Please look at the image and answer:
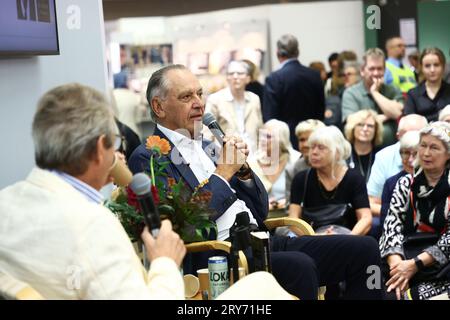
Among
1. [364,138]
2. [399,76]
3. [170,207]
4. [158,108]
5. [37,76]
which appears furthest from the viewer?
[399,76]

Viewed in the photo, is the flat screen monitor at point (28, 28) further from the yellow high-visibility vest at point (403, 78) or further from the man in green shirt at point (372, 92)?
the yellow high-visibility vest at point (403, 78)

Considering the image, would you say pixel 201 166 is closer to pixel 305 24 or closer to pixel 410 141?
pixel 410 141

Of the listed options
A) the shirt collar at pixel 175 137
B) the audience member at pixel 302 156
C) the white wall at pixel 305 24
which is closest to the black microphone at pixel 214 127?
the shirt collar at pixel 175 137

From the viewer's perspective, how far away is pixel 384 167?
5.93 metres

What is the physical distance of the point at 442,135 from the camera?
15.8 feet

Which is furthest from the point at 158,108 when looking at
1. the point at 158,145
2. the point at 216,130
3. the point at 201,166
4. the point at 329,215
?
the point at 329,215

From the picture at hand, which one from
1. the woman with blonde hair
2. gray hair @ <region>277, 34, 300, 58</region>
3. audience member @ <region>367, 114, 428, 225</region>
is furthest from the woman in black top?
gray hair @ <region>277, 34, 300, 58</region>

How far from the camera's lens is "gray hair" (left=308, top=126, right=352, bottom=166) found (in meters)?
5.62

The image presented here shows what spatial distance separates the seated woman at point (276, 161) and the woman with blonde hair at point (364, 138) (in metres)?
0.45

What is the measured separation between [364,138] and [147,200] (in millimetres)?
4158

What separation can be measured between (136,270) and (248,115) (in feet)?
18.3

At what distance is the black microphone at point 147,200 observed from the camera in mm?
2590
